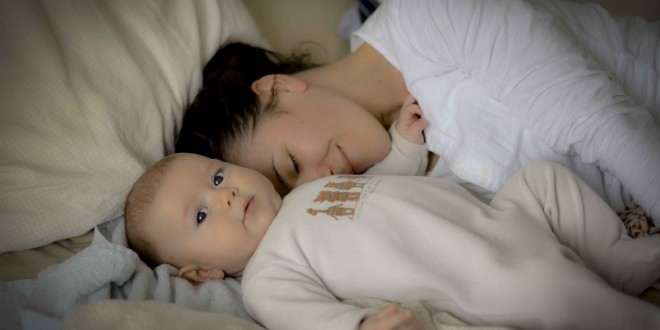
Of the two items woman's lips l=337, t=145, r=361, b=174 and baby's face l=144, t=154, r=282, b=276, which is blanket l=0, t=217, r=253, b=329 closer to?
baby's face l=144, t=154, r=282, b=276

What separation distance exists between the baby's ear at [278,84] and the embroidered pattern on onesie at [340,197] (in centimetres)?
32

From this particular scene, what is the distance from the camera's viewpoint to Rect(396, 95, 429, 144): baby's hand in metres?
1.26

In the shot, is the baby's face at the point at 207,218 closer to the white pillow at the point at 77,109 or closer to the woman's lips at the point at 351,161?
the white pillow at the point at 77,109

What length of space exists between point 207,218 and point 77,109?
351 millimetres

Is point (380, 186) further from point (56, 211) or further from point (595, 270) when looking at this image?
point (56, 211)

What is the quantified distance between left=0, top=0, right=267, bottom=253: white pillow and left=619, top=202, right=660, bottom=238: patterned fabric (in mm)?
969

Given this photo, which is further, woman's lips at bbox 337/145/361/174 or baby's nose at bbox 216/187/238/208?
woman's lips at bbox 337/145/361/174

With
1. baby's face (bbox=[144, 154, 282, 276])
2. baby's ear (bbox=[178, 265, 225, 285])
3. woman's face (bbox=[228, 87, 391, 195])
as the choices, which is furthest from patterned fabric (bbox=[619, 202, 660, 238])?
baby's ear (bbox=[178, 265, 225, 285])

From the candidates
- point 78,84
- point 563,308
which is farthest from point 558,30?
point 78,84

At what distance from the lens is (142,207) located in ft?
3.31

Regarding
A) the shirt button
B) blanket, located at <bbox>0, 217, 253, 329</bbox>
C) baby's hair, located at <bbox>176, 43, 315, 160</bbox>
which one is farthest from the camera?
baby's hair, located at <bbox>176, 43, 315, 160</bbox>

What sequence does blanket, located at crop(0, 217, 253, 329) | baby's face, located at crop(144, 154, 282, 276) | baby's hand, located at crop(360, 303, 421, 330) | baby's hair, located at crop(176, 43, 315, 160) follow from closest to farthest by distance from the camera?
baby's hand, located at crop(360, 303, 421, 330) < blanket, located at crop(0, 217, 253, 329) < baby's face, located at crop(144, 154, 282, 276) < baby's hair, located at crop(176, 43, 315, 160)

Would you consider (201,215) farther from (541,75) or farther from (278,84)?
(541,75)

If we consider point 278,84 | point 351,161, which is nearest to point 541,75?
point 351,161
